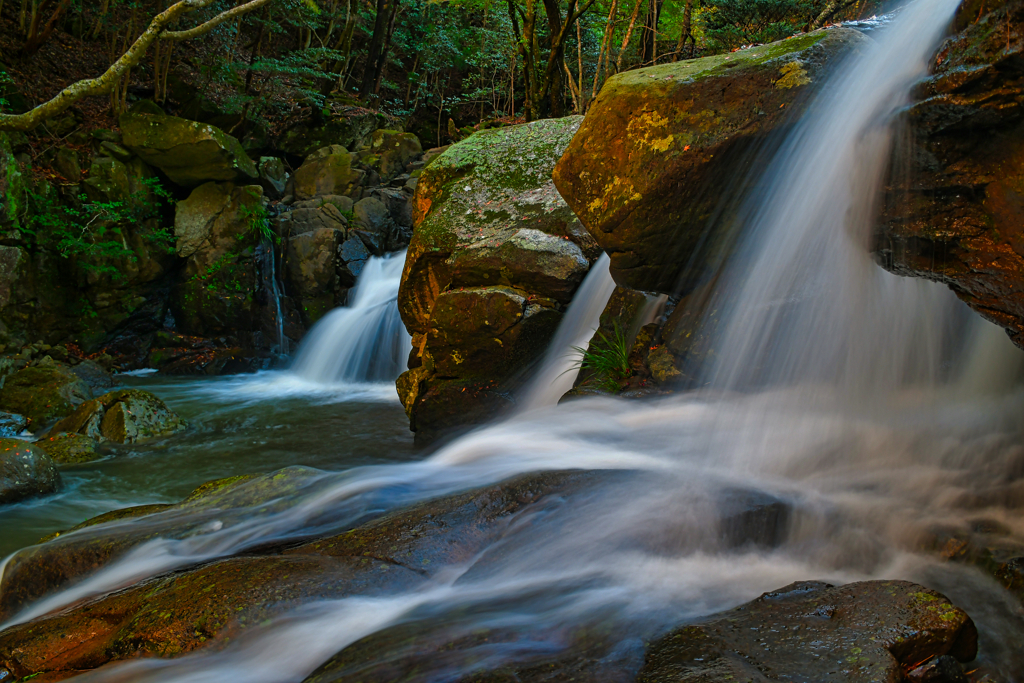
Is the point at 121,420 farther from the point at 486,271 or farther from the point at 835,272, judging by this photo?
the point at 835,272

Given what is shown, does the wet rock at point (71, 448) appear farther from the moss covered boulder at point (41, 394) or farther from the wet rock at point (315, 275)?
the wet rock at point (315, 275)

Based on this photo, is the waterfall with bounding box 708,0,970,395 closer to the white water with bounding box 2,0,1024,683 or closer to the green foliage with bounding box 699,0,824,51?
the white water with bounding box 2,0,1024,683

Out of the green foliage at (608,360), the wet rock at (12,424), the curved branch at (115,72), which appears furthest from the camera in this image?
the wet rock at (12,424)

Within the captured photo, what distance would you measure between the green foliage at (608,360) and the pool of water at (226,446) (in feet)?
7.42

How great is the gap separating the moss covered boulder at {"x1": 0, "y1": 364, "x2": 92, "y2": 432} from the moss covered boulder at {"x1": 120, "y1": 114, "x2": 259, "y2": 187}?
183 inches

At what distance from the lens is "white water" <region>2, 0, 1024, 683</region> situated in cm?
262

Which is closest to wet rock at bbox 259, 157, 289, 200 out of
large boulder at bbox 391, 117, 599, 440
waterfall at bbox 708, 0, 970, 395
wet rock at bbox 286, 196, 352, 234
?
wet rock at bbox 286, 196, 352, 234

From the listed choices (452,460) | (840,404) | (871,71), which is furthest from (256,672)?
(871,71)

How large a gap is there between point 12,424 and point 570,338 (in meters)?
6.96

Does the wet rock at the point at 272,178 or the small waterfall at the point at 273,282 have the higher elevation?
the wet rock at the point at 272,178

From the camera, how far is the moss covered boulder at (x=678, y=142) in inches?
159

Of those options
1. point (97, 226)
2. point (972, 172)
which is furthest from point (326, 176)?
point (972, 172)

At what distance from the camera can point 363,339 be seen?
10758mm

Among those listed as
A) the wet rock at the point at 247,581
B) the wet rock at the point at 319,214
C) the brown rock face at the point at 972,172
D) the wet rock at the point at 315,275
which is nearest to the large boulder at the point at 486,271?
the wet rock at the point at 247,581
